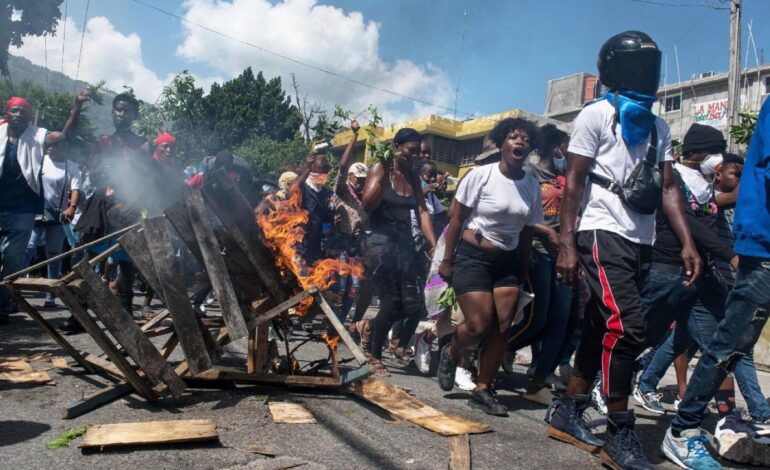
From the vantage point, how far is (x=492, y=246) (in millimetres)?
4598

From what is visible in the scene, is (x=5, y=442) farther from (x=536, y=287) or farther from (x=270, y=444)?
(x=536, y=287)

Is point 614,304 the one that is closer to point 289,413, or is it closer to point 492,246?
point 492,246

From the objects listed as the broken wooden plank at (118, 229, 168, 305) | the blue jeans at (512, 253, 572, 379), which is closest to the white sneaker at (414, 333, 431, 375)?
the blue jeans at (512, 253, 572, 379)

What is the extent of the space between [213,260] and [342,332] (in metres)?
0.97

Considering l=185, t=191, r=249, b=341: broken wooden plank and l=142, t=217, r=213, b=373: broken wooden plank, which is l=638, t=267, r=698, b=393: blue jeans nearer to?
l=185, t=191, r=249, b=341: broken wooden plank

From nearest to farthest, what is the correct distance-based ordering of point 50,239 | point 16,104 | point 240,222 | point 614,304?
1. point 614,304
2. point 240,222
3. point 16,104
4. point 50,239

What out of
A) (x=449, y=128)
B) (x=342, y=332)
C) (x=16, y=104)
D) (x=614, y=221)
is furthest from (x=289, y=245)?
(x=449, y=128)

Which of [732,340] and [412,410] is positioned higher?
[732,340]

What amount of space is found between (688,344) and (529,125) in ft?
7.28

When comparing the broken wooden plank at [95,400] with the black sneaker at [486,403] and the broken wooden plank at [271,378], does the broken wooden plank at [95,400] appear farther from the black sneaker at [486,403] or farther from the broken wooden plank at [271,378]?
the black sneaker at [486,403]

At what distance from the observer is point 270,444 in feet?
10.3

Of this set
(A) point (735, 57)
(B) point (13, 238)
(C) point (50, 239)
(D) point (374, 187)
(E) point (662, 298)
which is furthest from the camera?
(A) point (735, 57)

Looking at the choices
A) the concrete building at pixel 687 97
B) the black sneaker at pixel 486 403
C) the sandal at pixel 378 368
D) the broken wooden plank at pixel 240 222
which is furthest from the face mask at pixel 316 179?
the concrete building at pixel 687 97

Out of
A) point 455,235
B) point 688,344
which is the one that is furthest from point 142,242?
point 688,344
